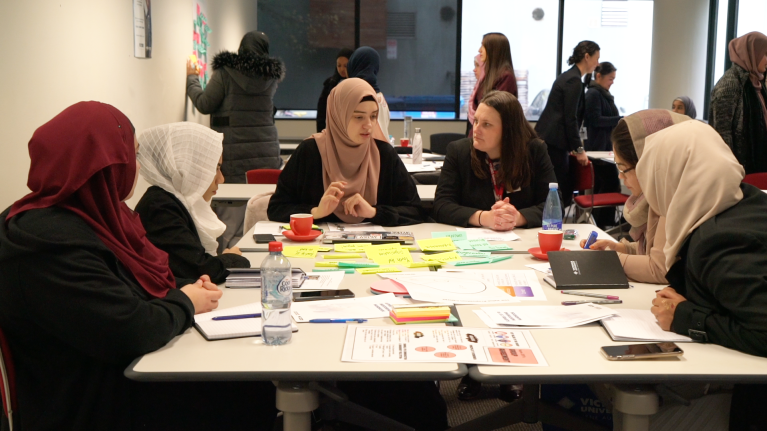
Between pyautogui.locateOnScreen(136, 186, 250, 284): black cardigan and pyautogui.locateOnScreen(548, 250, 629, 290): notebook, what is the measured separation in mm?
1025

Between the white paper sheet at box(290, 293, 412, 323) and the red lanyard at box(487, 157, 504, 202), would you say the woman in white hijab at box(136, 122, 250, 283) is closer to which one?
the white paper sheet at box(290, 293, 412, 323)

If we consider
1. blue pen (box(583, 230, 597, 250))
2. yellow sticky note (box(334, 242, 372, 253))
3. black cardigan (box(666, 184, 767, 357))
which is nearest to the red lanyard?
blue pen (box(583, 230, 597, 250))

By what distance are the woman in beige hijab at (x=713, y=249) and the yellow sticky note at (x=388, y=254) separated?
884 mm

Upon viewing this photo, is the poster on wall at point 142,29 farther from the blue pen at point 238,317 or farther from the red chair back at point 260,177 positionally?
the blue pen at point 238,317

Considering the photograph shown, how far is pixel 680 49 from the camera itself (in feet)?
26.6

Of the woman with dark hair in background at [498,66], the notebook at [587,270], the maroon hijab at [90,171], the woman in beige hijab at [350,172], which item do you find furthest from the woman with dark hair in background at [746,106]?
the maroon hijab at [90,171]

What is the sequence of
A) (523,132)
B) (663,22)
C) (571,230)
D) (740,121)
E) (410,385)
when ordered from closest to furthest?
1. (410,385)
2. (571,230)
3. (523,132)
4. (740,121)
5. (663,22)

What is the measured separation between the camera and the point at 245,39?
486 cm

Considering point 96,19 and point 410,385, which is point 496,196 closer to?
point 410,385

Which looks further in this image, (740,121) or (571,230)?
(740,121)

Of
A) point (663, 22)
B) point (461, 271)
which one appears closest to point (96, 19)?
point (461, 271)

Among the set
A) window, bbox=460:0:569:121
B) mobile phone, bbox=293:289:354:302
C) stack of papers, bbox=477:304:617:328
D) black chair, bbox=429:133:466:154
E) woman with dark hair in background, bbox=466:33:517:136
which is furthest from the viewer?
window, bbox=460:0:569:121

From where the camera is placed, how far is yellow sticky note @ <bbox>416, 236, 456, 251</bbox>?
8.03 feet

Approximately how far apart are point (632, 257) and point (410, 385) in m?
0.83
